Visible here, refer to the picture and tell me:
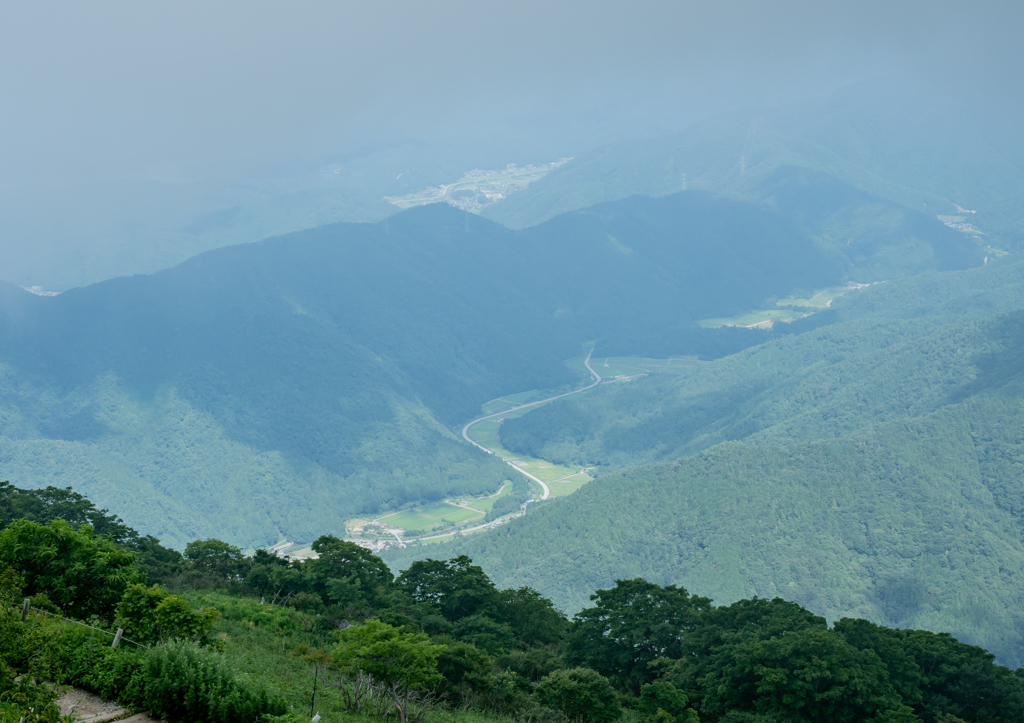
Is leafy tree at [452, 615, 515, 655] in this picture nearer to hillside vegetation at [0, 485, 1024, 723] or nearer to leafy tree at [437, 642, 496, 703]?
hillside vegetation at [0, 485, 1024, 723]

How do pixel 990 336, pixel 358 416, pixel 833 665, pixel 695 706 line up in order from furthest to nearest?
pixel 358 416, pixel 990 336, pixel 695 706, pixel 833 665

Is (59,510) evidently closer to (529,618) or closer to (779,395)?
(529,618)

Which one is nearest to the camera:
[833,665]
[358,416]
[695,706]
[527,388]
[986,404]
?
[833,665]

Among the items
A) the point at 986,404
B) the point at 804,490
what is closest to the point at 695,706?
the point at 804,490

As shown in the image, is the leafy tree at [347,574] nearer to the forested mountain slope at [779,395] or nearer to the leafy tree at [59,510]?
the leafy tree at [59,510]

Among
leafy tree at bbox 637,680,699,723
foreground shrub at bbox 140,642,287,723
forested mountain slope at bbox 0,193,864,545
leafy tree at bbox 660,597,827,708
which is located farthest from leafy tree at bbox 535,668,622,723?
forested mountain slope at bbox 0,193,864,545

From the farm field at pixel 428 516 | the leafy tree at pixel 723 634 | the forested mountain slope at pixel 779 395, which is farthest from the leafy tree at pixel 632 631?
the forested mountain slope at pixel 779 395

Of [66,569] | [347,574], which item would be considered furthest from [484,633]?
[66,569]

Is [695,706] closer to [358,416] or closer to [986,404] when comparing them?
[986,404]
